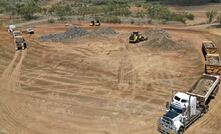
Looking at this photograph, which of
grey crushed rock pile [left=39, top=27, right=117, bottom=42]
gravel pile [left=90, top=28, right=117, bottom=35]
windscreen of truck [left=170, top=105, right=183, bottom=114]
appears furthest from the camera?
gravel pile [left=90, top=28, right=117, bottom=35]

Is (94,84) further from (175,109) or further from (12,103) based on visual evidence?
(175,109)

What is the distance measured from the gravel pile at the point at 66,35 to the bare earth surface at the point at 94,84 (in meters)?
1.60

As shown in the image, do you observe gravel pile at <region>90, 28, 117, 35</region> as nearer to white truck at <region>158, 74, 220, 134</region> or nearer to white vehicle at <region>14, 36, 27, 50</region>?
white vehicle at <region>14, 36, 27, 50</region>

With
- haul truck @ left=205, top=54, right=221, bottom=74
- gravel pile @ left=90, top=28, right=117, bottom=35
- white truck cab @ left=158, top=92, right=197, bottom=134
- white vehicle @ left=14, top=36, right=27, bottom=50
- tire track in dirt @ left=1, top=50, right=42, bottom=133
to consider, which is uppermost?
gravel pile @ left=90, top=28, right=117, bottom=35

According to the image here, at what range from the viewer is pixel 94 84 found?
41.2 metres

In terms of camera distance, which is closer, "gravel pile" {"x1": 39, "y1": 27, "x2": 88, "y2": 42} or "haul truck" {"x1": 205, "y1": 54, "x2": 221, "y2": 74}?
"haul truck" {"x1": 205, "y1": 54, "x2": 221, "y2": 74}

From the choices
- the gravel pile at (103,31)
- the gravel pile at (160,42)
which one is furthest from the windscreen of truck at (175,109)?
the gravel pile at (103,31)

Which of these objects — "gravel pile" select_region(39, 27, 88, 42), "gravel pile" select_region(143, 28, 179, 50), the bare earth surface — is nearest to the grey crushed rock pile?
"gravel pile" select_region(39, 27, 88, 42)

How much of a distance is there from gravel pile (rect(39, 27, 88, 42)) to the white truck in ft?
95.6

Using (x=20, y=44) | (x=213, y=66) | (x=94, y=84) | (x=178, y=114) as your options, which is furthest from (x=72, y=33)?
(x=178, y=114)

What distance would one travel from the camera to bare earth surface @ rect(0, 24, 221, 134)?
32.4m

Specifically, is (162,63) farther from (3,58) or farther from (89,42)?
(3,58)

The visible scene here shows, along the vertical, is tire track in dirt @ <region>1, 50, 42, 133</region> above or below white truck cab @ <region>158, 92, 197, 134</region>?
below

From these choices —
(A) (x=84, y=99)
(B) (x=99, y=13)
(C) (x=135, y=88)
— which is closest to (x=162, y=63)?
(C) (x=135, y=88)
